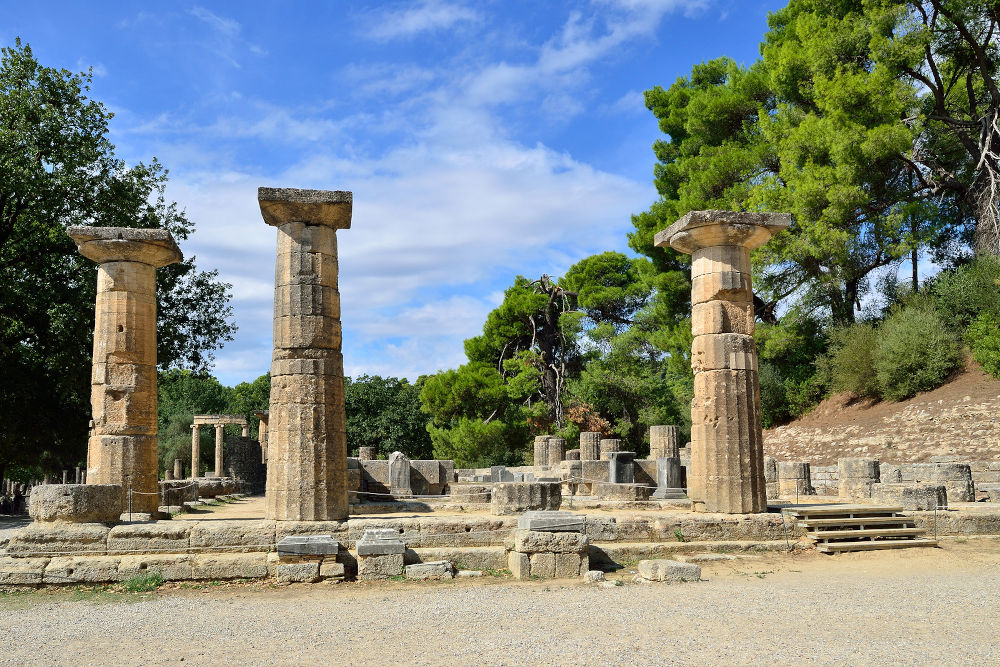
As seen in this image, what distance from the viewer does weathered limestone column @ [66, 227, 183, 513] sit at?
11.6 m

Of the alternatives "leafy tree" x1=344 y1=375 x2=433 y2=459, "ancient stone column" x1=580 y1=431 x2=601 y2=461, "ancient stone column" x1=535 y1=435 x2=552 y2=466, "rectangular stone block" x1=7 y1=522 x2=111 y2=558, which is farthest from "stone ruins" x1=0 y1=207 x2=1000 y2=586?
"leafy tree" x1=344 y1=375 x2=433 y2=459

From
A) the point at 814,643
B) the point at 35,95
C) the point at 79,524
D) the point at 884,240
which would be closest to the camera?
the point at 814,643

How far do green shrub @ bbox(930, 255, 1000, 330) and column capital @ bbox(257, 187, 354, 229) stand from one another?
20321 millimetres

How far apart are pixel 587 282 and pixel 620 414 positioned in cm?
742

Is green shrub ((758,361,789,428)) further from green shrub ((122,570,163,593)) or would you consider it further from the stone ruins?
green shrub ((122,570,163,593))

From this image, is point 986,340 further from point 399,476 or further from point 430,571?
point 430,571

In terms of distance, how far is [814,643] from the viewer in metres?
5.91

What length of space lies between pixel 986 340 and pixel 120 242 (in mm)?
22121

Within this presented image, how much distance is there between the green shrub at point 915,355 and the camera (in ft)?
75.9

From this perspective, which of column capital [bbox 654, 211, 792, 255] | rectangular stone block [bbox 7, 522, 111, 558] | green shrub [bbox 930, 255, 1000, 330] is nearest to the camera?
rectangular stone block [bbox 7, 522, 111, 558]

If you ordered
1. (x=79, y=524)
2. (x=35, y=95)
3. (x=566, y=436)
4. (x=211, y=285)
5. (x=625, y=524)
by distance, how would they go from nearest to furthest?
(x=79, y=524) < (x=625, y=524) < (x=35, y=95) < (x=211, y=285) < (x=566, y=436)

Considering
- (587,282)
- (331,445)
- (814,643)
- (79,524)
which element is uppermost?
(587,282)

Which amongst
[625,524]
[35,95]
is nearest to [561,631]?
[625,524]

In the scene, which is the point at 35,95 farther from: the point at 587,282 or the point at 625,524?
the point at 587,282
